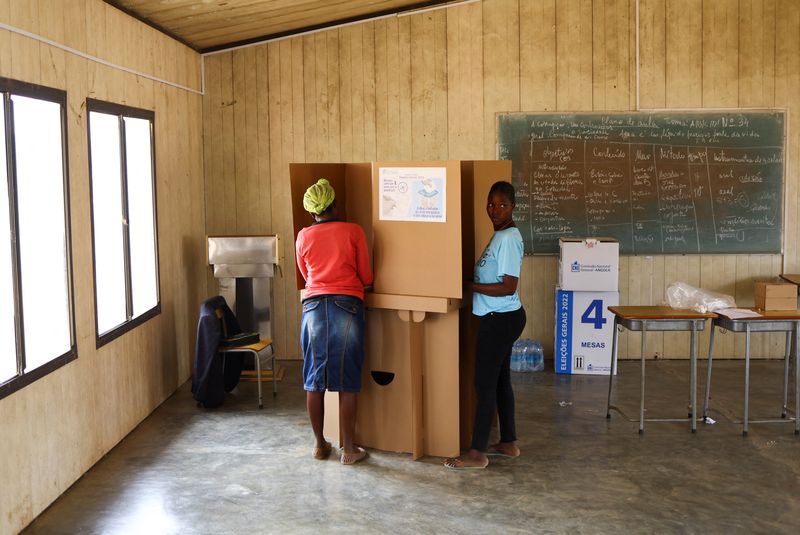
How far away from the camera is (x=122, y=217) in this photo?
16.4 feet

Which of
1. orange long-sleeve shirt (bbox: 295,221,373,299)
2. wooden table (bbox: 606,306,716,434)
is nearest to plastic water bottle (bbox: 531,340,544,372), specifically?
wooden table (bbox: 606,306,716,434)

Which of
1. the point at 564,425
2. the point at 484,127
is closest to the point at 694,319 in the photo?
the point at 564,425

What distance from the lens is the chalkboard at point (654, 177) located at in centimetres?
675

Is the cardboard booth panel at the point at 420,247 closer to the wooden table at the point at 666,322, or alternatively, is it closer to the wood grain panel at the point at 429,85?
the wooden table at the point at 666,322

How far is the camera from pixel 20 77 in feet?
11.9

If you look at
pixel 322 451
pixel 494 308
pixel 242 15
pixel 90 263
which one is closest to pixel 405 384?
pixel 322 451

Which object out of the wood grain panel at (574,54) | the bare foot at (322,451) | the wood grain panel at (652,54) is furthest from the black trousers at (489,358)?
the wood grain panel at (652,54)

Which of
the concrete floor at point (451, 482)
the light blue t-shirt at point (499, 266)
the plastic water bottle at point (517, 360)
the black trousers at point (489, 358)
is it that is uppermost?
the light blue t-shirt at point (499, 266)

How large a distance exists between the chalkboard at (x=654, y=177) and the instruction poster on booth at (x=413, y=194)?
8.78 feet

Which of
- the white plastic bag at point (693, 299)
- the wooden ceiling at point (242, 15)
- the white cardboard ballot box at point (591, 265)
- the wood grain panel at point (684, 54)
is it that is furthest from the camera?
the wood grain panel at point (684, 54)

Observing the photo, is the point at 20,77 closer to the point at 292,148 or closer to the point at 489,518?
the point at 489,518

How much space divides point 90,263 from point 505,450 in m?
2.52

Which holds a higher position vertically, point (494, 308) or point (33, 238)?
point (33, 238)

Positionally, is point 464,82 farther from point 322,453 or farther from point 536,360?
point 322,453
